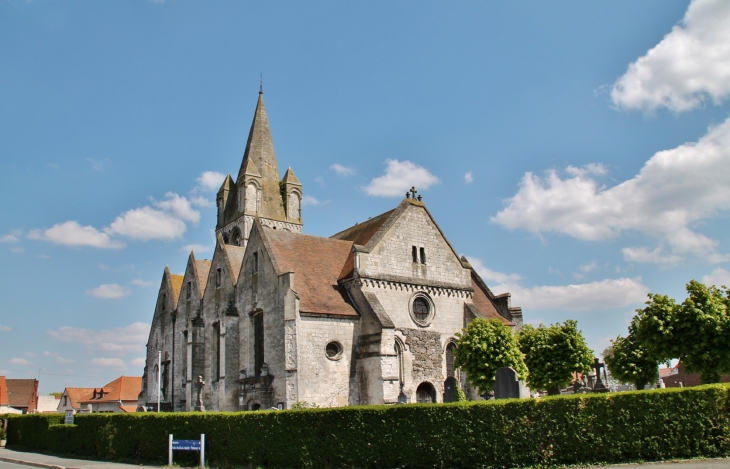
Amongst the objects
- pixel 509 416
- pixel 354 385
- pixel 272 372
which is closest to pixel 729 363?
pixel 509 416

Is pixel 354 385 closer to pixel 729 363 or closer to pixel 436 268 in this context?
pixel 436 268

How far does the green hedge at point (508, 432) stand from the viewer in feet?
53.7

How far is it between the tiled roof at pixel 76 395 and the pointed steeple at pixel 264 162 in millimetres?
38781

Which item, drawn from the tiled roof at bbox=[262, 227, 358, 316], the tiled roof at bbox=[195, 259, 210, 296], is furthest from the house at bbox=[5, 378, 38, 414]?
the tiled roof at bbox=[262, 227, 358, 316]

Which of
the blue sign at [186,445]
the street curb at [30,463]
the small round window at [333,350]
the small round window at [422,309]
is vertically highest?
the small round window at [422,309]

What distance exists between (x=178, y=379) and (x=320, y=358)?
1727 centimetres

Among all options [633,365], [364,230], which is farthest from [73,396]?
[633,365]

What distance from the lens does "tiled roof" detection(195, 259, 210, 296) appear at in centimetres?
4241

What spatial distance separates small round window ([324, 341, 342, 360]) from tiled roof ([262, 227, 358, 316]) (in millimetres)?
1553

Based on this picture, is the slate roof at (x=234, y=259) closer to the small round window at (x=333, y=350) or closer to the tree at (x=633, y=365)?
the small round window at (x=333, y=350)

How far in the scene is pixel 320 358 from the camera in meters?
30.2

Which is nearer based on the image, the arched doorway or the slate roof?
the arched doorway

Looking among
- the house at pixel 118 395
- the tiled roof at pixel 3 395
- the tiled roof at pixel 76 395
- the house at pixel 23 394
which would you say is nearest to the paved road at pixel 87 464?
the house at pixel 118 395

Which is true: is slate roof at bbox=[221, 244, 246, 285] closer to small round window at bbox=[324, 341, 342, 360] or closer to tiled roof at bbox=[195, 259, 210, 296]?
tiled roof at bbox=[195, 259, 210, 296]
